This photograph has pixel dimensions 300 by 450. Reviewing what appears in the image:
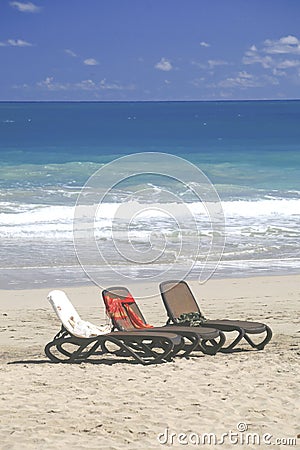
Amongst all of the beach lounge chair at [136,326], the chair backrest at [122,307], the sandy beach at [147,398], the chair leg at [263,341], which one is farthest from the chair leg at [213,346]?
the chair backrest at [122,307]

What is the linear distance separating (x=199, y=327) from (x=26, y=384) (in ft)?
7.22

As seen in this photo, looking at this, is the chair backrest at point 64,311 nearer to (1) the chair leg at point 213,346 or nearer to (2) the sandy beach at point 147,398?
(2) the sandy beach at point 147,398

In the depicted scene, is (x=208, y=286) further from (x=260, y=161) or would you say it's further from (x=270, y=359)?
(x=260, y=161)

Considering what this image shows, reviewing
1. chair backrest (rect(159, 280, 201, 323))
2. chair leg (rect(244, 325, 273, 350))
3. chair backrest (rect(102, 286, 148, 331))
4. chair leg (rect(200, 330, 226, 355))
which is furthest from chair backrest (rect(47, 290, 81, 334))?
chair leg (rect(244, 325, 273, 350))

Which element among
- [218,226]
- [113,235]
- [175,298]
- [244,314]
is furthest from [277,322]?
[218,226]

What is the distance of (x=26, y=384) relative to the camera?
24.3 ft

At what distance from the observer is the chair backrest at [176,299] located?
9.27 meters

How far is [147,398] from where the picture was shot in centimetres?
686

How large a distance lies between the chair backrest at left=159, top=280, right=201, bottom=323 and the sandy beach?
0.67m

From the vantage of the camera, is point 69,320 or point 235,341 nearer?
point 69,320

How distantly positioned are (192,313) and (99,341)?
1.25 meters

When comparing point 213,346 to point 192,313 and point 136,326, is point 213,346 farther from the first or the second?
point 136,326

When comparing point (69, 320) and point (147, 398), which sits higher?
point (69, 320)

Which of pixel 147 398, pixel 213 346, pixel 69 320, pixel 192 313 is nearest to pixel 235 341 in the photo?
pixel 213 346
